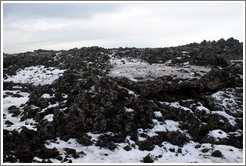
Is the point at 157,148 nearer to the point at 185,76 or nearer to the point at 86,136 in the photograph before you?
the point at 86,136

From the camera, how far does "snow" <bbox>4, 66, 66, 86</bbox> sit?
Result: 37250 millimetres

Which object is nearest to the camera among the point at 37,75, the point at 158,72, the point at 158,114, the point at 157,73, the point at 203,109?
the point at 158,114

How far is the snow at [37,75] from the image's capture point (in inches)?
1467

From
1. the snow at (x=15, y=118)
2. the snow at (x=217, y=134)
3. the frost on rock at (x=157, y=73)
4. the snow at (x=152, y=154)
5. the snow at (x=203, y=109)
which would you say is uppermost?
the frost on rock at (x=157, y=73)

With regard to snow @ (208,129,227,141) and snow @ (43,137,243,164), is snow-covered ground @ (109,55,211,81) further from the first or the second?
snow @ (43,137,243,164)

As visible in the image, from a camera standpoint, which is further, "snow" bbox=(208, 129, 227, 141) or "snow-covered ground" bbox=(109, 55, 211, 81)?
"snow-covered ground" bbox=(109, 55, 211, 81)

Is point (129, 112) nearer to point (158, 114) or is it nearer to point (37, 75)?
point (158, 114)

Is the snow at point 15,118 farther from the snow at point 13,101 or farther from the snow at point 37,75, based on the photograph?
the snow at point 37,75

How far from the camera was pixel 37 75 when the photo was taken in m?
40.7

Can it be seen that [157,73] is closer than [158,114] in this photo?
No

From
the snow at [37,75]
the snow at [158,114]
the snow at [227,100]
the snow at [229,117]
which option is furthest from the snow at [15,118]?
the snow at [227,100]

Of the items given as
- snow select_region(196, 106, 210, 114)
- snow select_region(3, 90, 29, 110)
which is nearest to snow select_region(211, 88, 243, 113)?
snow select_region(196, 106, 210, 114)

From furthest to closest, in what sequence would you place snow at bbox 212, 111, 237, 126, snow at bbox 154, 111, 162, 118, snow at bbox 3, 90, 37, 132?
snow at bbox 154, 111, 162, 118
snow at bbox 212, 111, 237, 126
snow at bbox 3, 90, 37, 132

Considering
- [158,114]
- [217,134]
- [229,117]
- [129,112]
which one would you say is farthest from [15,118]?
[229,117]
